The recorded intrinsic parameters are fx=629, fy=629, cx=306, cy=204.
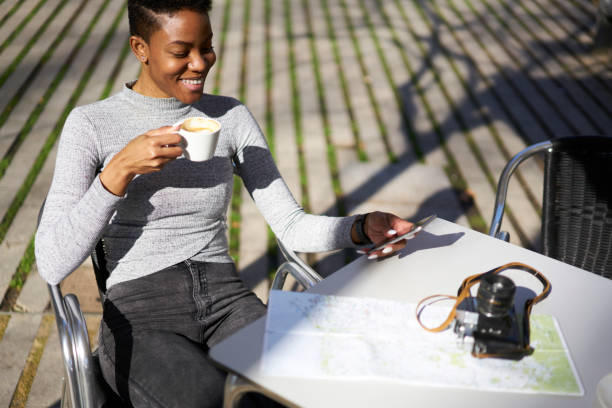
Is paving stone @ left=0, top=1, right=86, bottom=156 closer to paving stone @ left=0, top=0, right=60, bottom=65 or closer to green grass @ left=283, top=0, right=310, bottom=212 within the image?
paving stone @ left=0, top=0, right=60, bottom=65

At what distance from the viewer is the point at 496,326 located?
128 centimetres

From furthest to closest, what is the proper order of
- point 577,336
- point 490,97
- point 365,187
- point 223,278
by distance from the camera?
point 490,97 → point 365,187 → point 223,278 → point 577,336

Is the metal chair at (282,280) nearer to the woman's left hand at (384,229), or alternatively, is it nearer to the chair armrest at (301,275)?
the chair armrest at (301,275)

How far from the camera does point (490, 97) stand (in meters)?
4.87

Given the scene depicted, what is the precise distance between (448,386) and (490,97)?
13.2ft

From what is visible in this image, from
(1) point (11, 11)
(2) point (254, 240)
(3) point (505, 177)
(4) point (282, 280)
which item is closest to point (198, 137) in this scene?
(4) point (282, 280)

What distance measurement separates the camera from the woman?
1.49m

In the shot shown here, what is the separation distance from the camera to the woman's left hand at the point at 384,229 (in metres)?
1.57

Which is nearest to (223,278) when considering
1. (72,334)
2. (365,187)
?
(72,334)

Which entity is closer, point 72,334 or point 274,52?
point 72,334

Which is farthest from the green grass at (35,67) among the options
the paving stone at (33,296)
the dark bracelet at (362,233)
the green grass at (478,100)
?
the green grass at (478,100)

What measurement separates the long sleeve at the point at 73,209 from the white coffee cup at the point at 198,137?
0.71ft

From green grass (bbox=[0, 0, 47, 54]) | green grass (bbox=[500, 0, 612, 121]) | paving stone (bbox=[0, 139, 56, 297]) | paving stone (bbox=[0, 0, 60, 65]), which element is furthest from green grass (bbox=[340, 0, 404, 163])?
green grass (bbox=[0, 0, 47, 54])

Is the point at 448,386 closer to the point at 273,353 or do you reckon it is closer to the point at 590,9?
the point at 273,353
